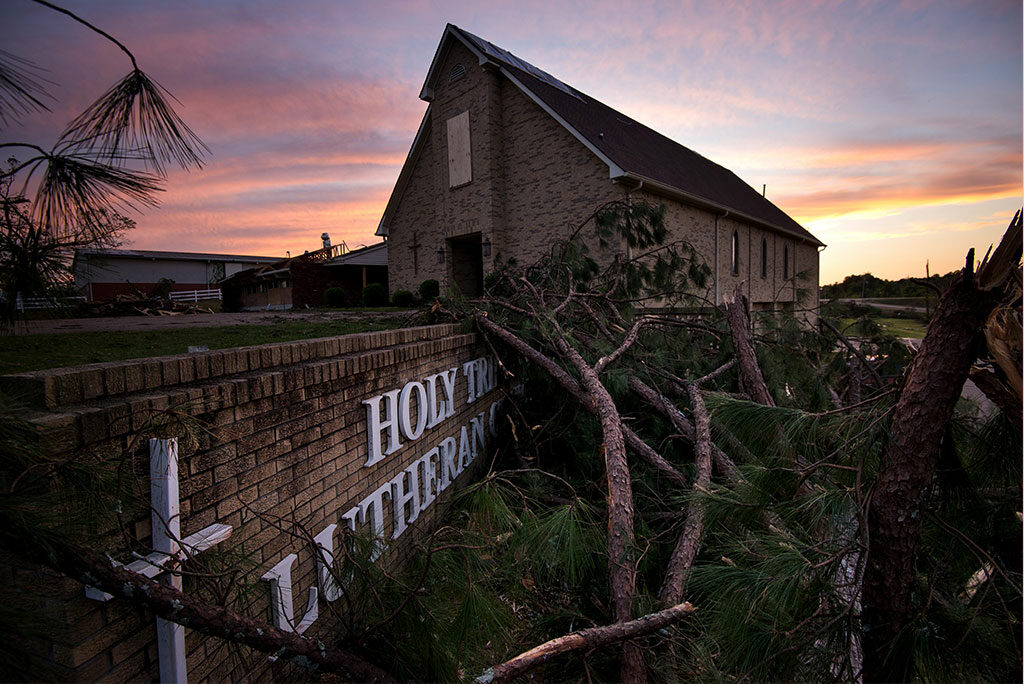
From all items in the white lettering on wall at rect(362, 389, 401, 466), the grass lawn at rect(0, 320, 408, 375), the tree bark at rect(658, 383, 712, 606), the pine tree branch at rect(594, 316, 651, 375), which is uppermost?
the grass lawn at rect(0, 320, 408, 375)

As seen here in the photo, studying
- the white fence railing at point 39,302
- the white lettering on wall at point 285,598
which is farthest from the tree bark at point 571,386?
the white fence railing at point 39,302

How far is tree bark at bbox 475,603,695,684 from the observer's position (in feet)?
6.50

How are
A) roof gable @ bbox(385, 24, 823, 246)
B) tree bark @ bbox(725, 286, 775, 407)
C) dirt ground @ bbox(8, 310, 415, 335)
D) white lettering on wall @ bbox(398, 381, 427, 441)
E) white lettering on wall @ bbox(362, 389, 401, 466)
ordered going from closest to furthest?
white lettering on wall @ bbox(362, 389, 401, 466)
white lettering on wall @ bbox(398, 381, 427, 441)
tree bark @ bbox(725, 286, 775, 407)
dirt ground @ bbox(8, 310, 415, 335)
roof gable @ bbox(385, 24, 823, 246)

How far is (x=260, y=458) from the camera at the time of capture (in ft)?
8.04

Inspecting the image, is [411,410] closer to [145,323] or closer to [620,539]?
[620,539]

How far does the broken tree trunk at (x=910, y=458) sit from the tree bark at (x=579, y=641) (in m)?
0.90

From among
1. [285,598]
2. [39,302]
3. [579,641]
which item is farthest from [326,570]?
[39,302]

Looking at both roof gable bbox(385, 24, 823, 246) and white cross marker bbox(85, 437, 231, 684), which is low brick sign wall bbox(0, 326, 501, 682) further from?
roof gable bbox(385, 24, 823, 246)

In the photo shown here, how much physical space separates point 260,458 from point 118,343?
3201 millimetres

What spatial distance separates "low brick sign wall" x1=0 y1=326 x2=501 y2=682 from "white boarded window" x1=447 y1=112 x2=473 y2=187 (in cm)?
1259

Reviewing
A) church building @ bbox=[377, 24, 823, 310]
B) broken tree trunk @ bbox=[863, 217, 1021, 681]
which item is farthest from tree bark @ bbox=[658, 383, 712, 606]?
church building @ bbox=[377, 24, 823, 310]

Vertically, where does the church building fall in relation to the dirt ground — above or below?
above

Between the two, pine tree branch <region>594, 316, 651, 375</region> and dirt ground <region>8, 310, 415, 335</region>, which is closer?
pine tree branch <region>594, 316, 651, 375</region>

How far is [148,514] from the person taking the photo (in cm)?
183
